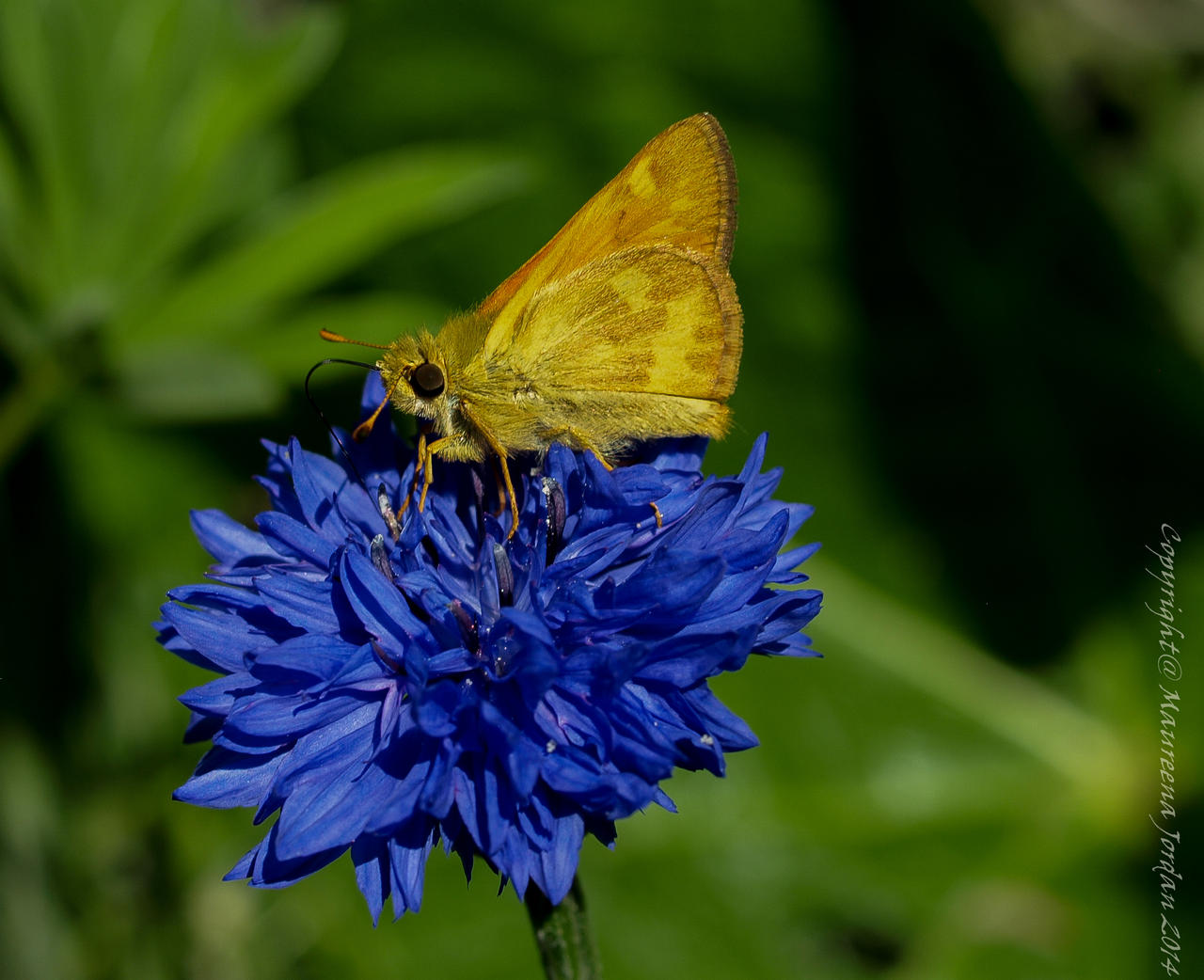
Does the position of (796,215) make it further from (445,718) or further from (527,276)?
(445,718)

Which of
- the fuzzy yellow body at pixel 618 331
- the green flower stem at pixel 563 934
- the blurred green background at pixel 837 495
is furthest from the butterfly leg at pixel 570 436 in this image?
the blurred green background at pixel 837 495

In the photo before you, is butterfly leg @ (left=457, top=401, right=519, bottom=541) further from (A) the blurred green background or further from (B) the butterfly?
(A) the blurred green background

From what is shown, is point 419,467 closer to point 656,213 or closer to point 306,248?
point 656,213

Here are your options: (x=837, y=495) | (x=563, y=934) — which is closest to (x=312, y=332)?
(x=563, y=934)

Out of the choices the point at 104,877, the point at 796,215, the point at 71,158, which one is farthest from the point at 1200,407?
the point at 104,877

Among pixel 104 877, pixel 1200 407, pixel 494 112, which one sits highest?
pixel 494 112

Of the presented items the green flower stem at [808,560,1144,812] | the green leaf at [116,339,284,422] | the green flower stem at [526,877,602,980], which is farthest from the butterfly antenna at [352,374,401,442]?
the green flower stem at [808,560,1144,812]

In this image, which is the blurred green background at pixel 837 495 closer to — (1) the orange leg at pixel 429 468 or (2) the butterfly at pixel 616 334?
(2) the butterfly at pixel 616 334
